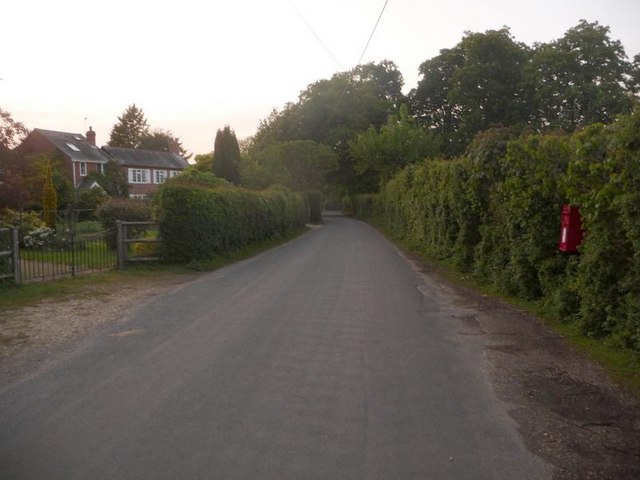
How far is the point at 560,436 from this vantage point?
475 centimetres

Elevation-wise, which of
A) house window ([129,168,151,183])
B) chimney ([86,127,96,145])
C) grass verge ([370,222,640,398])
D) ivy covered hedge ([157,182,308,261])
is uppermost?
chimney ([86,127,96,145])

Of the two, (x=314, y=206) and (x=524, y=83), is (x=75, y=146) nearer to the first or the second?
(x=314, y=206)

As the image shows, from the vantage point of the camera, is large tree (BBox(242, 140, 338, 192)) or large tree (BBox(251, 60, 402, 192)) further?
large tree (BBox(251, 60, 402, 192))

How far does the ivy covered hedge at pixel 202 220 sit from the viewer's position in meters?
16.9

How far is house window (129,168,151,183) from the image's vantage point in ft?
217

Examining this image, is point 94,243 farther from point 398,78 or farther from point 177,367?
point 398,78

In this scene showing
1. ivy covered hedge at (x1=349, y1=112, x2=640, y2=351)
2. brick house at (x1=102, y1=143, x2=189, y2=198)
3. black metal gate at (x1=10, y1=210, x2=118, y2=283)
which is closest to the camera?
ivy covered hedge at (x1=349, y1=112, x2=640, y2=351)

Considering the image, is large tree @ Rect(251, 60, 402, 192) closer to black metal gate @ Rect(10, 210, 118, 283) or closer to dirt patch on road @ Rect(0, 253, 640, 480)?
black metal gate @ Rect(10, 210, 118, 283)

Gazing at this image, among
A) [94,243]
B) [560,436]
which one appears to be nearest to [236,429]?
[560,436]

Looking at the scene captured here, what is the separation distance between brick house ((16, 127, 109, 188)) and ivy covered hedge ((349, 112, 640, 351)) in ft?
151

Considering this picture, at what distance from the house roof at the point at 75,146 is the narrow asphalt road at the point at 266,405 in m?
51.1

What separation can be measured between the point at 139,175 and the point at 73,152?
37.9ft

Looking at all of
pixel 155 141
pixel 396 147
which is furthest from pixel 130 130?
pixel 396 147

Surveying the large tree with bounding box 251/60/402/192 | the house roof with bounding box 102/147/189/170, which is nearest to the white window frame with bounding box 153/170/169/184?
the house roof with bounding box 102/147/189/170
